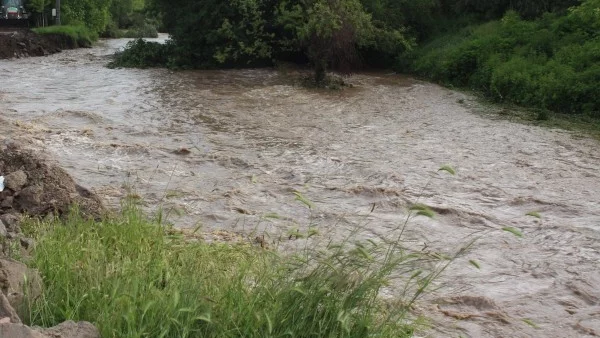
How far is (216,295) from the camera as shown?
200 inches

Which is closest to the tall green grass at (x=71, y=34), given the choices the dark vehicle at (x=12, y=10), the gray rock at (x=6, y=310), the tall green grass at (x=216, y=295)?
the dark vehicle at (x=12, y=10)

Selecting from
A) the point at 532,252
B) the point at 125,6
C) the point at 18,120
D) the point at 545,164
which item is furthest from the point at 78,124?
the point at 125,6

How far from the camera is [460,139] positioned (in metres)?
15.4

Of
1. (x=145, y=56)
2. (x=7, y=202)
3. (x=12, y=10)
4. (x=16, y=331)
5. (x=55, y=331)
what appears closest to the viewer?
(x=16, y=331)

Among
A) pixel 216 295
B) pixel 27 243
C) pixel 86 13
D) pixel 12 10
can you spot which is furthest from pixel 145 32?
pixel 216 295

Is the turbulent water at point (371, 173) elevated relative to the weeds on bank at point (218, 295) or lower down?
lower down

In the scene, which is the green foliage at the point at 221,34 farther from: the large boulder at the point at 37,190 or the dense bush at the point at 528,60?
the large boulder at the point at 37,190

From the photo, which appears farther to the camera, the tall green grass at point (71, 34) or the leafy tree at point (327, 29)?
the tall green grass at point (71, 34)

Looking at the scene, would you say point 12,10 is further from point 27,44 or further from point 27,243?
point 27,243

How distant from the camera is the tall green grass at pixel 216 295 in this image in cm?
466

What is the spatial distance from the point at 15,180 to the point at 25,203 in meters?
0.32

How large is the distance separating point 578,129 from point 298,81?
10.6 meters

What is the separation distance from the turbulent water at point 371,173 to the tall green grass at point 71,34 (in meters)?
18.8

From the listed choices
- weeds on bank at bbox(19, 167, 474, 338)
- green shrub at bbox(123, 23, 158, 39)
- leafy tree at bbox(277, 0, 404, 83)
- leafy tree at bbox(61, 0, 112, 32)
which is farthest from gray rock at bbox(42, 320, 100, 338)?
green shrub at bbox(123, 23, 158, 39)
